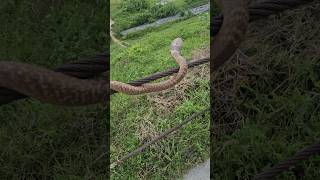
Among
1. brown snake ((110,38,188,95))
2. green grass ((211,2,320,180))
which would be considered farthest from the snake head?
green grass ((211,2,320,180))

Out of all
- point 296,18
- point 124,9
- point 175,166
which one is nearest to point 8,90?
point 124,9

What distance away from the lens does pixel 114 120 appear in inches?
36.7

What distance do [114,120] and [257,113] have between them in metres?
0.59

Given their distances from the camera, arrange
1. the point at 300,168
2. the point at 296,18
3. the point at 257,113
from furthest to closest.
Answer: the point at 296,18
the point at 257,113
the point at 300,168

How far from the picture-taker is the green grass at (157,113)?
0.90 meters

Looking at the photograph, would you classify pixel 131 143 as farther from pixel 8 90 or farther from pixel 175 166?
pixel 8 90

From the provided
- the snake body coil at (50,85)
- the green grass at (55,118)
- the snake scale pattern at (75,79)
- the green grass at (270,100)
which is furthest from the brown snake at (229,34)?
the green grass at (270,100)

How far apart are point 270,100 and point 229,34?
1007 mm

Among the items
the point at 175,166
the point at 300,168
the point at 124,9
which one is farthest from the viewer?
the point at 300,168

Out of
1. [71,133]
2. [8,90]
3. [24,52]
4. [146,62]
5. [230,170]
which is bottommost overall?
[230,170]

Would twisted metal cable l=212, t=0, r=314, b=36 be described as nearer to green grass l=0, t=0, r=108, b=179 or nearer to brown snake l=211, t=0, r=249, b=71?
brown snake l=211, t=0, r=249, b=71

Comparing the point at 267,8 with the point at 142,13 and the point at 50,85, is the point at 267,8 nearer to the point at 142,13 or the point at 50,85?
the point at 50,85

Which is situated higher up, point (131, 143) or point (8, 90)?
point (8, 90)

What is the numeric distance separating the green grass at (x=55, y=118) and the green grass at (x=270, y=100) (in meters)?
0.30
